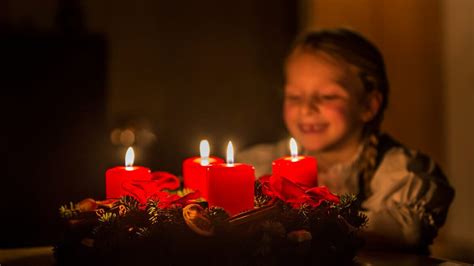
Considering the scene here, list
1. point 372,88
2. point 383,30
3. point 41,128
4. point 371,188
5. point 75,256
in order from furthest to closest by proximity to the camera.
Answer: point 383,30 → point 41,128 → point 372,88 → point 371,188 → point 75,256

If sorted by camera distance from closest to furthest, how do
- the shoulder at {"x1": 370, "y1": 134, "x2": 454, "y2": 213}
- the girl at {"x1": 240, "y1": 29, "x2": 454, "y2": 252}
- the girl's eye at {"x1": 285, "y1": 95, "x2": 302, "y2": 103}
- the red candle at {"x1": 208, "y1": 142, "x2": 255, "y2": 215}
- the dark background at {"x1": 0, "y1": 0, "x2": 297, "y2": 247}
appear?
the red candle at {"x1": 208, "y1": 142, "x2": 255, "y2": 215}, the shoulder at {"x1": 370, "y1": 134, "x2": 454, "y2": 213}, the girl at {"x1": 240, "y1": 29, "x2": 454, "y2": 252}, the girl's eye at {"x1": 285, "y1": 95, "x2": 302, "y2": 103}, the dark background at {"x1": 0, "y1": 0, "x2": 297, "y2": 247}

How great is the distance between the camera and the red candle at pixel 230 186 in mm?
896

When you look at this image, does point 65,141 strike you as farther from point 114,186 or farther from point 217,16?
point 114,186

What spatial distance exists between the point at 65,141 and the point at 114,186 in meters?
1.17

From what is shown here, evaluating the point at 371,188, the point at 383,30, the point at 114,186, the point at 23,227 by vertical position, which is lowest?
the point at 23,227

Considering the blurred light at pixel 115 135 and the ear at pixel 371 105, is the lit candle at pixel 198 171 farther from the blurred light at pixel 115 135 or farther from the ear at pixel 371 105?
the blurred light at pixel 115 135

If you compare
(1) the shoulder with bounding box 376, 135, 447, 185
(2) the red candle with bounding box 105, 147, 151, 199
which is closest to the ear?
(1) the shoulder with bounding box 376, 135, 447, 185

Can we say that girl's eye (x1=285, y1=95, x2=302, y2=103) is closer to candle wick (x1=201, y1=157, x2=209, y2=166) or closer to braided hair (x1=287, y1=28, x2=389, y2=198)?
braided hair (x1=287, y1=28, x2=389, y2=198)

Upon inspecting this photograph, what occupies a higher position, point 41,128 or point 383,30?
point 383,30

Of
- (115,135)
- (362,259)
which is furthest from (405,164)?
(115,135)

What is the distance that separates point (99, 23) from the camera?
6.91ft

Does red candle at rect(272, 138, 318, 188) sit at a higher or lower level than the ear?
lower

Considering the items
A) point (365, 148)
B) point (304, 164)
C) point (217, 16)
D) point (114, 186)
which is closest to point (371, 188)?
point (365, 148)

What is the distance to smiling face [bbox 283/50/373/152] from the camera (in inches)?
58.8
